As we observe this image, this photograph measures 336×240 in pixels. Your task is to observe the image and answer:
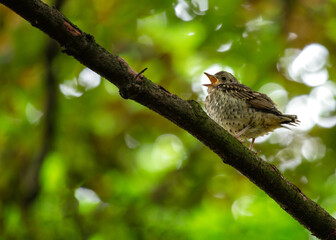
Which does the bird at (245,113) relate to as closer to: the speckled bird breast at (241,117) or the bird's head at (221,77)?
the speckled bird breast at (241,117)

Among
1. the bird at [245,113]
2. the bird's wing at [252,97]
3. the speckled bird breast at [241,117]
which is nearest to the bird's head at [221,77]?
the bird's wing at [252,97]

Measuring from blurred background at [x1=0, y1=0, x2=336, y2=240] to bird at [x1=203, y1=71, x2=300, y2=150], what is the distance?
2.51 ft

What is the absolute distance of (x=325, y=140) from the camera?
6.23m

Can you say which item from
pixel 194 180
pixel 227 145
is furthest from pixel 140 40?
pixel 227 145

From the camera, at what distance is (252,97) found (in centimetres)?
557

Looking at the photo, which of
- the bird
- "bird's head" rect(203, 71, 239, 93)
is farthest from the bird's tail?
"bird's head" rect(203, 71, 239, 93)

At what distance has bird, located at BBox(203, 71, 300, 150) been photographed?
5.34m

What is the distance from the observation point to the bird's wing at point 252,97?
5.40 metres

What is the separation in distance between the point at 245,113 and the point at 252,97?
30cm

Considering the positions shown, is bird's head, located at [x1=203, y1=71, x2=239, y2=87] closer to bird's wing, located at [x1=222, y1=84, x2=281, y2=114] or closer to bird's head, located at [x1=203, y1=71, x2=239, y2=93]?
bird's head, located at [x1=203, y1=71, x2=239, y2=93]

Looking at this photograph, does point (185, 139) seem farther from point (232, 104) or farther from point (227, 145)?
point (227, 145)

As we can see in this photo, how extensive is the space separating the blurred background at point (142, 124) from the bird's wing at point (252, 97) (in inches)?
22.8

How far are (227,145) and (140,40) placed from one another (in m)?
3.64

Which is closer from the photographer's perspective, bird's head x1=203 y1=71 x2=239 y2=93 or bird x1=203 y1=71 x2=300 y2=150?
bird x1=203 y1=71 x2=300 y2=150
